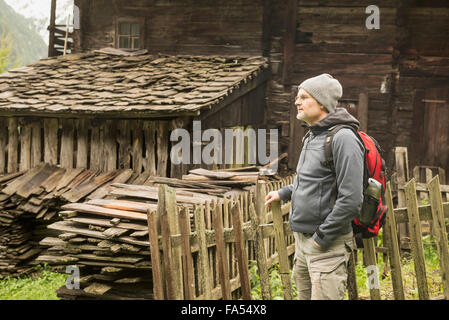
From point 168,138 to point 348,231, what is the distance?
585cm

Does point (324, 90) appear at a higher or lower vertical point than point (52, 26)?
lower

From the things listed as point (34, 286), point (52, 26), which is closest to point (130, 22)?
point (52, 26)

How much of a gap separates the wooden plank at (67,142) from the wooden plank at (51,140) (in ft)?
0.61

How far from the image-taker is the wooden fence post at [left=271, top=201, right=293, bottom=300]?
343cm

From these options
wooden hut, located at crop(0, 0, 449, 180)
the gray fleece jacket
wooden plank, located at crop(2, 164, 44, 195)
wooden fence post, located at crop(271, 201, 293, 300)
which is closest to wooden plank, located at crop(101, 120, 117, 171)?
wooden hut, located at crop(0, 0, 449, 180)

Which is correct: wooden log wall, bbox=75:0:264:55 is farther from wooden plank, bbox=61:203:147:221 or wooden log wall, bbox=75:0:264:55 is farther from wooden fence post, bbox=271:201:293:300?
wooden fence post, bbox=271:201:293:300

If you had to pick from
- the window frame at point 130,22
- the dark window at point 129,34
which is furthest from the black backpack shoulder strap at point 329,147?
the dark window at point 129,34

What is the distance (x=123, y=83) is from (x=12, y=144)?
2.60 meters

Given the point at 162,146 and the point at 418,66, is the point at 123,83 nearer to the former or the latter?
the point at 162,146

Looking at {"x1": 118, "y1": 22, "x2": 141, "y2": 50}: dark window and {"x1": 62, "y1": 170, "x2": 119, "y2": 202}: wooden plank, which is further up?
{"x1": 118, "y1": 22, "x2": 141, "y2": 50}: dark window

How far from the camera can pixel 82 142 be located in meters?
9.08

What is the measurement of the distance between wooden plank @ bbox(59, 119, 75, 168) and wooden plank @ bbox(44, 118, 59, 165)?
0.19 m

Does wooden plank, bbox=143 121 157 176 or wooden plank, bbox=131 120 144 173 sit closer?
wooden plank, bbox=143 121 157 176
